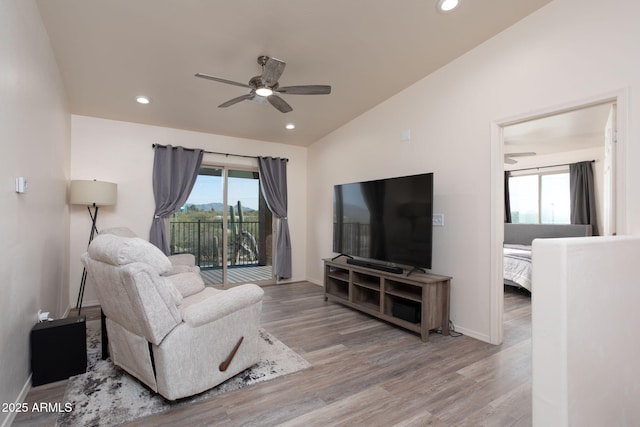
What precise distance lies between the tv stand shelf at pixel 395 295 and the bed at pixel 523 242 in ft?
6.80

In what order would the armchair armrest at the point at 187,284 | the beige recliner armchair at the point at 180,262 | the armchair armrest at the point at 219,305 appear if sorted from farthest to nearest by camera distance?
the beige recliner armchair at the point at 180,262, the armchair armrest at the point at 187,284, the armchair armrest at the point at 219,305

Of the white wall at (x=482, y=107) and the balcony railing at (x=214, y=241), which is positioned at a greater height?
the white wall at (x=482, y=107)

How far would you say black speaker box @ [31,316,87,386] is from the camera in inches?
84.0

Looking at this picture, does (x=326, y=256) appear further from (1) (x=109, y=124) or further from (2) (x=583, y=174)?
(2) (x=583, y=174)

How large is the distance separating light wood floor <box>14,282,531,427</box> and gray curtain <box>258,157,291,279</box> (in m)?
2.14

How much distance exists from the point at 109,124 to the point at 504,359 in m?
5.58

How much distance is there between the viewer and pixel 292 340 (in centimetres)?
294

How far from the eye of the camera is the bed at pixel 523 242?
439cm

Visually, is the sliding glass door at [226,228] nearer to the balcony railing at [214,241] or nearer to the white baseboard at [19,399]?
the balcony railing at [214,241]

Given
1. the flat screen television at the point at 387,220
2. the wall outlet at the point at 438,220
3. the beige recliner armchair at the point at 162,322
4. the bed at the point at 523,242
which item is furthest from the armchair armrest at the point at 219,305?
the bed at the point at 523,242

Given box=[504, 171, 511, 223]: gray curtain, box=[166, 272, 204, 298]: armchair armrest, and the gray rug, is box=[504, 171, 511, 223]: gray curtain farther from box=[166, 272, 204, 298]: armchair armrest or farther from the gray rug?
box=[166, 272, 204, 298]: armchair armrest

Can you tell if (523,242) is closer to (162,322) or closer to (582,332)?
(582,332)

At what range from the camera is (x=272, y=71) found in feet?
8.37

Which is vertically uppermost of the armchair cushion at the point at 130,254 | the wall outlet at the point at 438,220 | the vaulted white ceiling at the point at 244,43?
the vaulted white ceiling at the point at 244,43
